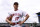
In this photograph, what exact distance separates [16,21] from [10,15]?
0.85ft

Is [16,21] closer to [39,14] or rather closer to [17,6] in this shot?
[17,6]

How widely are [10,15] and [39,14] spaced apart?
44.4 meters

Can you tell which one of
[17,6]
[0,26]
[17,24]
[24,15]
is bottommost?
[0,26]

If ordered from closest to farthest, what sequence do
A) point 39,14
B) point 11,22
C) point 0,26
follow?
point 11,22
point 0,26
point 39,14

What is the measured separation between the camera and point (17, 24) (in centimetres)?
405

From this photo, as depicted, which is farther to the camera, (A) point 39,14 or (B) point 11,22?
(A) point 39,14

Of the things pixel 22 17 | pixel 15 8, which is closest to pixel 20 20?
pixel 22 17

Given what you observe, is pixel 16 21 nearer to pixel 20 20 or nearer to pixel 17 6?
pixel 20 20

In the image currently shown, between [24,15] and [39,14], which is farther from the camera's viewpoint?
[39,14]

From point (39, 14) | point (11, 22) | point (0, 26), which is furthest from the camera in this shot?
point (39, 14)

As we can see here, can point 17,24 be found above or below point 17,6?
below

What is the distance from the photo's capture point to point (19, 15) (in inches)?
161

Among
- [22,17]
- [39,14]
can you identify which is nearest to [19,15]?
[22,17]

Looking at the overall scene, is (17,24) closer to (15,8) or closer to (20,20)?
(20,20)
